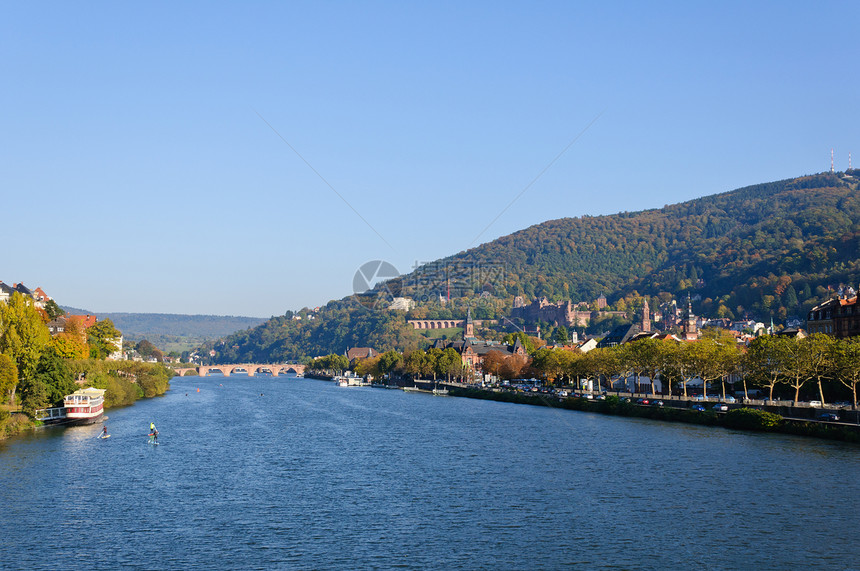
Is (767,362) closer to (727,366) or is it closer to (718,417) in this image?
(727,366)

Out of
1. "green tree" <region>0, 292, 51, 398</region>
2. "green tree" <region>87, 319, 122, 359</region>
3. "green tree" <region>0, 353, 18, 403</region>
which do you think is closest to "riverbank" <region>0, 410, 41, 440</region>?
"green tree" <region>0, 353, 18, 403</region>

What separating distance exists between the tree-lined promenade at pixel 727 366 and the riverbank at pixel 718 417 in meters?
5.59

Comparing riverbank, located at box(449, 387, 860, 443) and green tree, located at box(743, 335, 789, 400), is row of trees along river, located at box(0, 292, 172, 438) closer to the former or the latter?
riverbank, located at box(449, 387, 860, 443)

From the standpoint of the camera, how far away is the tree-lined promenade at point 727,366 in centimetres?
7219

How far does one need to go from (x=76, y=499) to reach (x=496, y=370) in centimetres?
11996

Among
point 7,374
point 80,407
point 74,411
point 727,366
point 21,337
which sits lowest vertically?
point 74,411

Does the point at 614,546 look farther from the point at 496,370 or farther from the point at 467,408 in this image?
the point at 496,370

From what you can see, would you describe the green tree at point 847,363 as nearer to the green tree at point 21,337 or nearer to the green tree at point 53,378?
the green tree at point 53,378

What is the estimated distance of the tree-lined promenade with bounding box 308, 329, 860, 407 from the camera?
72.2 metres

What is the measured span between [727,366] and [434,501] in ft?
165

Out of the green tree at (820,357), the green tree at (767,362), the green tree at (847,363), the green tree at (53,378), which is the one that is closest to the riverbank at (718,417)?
the green tree at (847,363)

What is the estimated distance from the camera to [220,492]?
155 feet

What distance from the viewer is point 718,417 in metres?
74.7

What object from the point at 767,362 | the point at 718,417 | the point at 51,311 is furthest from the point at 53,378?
the point at 767,362
